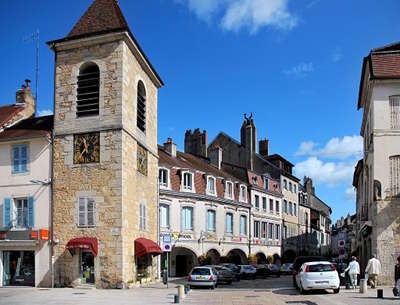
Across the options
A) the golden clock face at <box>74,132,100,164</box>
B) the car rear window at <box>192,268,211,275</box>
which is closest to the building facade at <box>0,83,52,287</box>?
the golden clock face at <box>74,132,100,164</box>

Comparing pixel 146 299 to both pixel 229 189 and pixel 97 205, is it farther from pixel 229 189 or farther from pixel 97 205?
pixel 229 189

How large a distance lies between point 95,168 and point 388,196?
13414mm

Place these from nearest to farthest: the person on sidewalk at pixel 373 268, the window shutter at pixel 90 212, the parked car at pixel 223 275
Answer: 1. the person on sidewalk at pixel 373 268
2. the window shutter at pixel 90 212
3. the parked car at pixel 223 275

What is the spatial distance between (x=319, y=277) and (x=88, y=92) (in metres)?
13.2

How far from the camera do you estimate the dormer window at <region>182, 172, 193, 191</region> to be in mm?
35250

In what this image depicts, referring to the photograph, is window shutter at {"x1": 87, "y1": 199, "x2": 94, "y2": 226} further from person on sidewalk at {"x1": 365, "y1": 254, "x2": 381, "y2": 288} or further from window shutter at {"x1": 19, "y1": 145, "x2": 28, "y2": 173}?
person on sidewalk at {"x1": 365, "y1": 254, "x2": 381, "y2": 288}

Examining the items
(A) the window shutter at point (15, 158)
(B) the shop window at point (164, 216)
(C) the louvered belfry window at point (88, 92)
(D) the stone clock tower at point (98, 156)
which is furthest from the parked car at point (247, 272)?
(A) the window shutter at point (15, 158)

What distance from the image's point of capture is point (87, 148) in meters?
22.6

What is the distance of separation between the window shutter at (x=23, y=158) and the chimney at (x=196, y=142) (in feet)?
83.5

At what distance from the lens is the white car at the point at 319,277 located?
1861 cm

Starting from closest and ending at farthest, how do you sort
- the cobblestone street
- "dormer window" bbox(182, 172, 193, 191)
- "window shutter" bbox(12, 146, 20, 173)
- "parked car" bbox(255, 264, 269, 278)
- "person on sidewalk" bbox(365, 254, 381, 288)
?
the cobblestone street < "person on sidewalk" bbox(365, 254, 381, 288) < "window shutter" bbox(12, 146, 20, 173) < "dormer window" bbox(182, 172, 193, 191) < "parked car" bbox(255, 264, 269, 278)

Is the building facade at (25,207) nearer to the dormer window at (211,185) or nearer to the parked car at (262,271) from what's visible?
the dormer window at (211,185)

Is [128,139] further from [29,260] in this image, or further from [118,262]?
[29,260]

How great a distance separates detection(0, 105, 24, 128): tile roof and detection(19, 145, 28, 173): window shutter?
2.37 m
